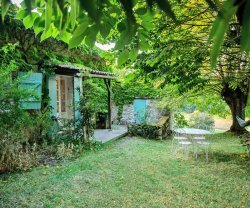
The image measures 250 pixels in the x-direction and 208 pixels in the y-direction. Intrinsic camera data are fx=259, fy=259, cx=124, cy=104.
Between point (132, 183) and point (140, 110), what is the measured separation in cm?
819

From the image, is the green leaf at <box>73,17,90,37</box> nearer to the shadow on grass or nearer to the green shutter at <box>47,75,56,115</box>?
the shadow on grass

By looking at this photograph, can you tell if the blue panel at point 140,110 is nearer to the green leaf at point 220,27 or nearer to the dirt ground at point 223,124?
the dirt ground at point 223,124

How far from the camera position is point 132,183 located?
5.11 metres

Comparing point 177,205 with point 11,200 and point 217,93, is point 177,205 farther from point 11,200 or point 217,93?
point 217,93

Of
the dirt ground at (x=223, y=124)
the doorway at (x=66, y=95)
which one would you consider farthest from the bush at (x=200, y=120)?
the doorway at (x=66, y=95)

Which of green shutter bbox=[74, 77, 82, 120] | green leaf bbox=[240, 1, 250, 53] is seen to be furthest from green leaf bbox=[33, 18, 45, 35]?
green shutter bbox=[74, 77, 82, 120]

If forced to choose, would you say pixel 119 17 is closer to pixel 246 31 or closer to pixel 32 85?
pixel 246 31

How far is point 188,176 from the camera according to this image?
5.67 m

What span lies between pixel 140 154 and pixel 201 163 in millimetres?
1809

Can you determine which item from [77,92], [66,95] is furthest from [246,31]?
[66,95]

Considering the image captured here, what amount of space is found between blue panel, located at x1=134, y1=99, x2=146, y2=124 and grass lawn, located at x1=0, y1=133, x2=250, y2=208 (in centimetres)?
469

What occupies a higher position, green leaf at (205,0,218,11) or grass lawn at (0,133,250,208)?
green leaf at (205,0,218,11)

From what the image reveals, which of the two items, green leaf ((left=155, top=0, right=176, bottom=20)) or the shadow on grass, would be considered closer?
green leaf ((left=155, top=0, right=176, bottom=20))

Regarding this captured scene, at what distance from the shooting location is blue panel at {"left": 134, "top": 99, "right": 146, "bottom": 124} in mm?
12233
